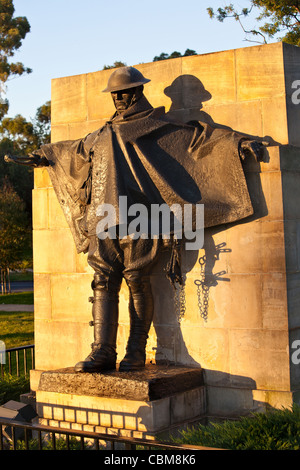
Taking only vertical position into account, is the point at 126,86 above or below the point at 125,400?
above

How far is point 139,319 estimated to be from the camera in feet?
21.8

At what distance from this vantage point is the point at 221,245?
6.62 meters

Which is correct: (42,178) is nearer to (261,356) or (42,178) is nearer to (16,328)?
(261,356)

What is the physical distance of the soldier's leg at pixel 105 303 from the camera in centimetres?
642

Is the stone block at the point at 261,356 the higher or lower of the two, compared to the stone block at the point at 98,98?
lower

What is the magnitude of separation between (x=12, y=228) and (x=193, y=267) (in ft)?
60.9

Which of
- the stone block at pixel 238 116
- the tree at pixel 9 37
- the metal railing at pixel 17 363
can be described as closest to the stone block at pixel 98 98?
the stone block at pixel 238 116

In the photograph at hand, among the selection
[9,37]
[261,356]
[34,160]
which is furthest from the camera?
[9,37]

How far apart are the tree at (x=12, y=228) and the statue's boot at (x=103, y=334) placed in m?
18.2

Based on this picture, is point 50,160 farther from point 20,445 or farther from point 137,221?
point 20,445

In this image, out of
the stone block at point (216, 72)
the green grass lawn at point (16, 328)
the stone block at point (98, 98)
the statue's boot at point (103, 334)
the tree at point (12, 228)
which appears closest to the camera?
the statue's boot at point (103, 334)

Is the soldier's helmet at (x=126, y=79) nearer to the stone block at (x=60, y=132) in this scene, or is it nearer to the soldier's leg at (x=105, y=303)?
the stone block at (x=60, y=132)

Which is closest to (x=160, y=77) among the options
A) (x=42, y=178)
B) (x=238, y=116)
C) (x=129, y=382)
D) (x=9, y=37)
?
(x=238, y=116)

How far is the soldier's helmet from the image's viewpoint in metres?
6.62
